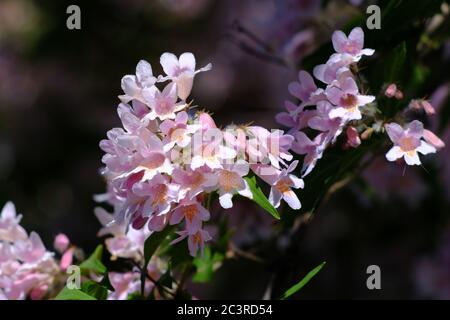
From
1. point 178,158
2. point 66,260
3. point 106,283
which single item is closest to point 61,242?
point 66,260

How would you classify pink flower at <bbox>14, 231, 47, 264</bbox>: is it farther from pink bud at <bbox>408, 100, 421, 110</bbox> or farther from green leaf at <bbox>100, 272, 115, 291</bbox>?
pink bud at <bbox>408, 100, 421, 110</bbox>

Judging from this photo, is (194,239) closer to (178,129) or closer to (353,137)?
(178,129)

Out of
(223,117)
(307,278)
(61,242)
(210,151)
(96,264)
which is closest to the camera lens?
(210,151)

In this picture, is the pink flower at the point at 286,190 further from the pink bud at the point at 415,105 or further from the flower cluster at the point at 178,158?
the pink bud at the point at 415,105

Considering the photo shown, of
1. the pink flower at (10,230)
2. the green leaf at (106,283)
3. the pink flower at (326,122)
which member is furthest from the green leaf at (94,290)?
the pink flower at (326,122)

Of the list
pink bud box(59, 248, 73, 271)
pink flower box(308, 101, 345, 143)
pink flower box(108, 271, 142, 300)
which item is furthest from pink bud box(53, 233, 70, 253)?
pink flower box(308, 101, 345, 143)

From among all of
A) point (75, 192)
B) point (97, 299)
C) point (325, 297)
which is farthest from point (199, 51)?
point (97, 299)
